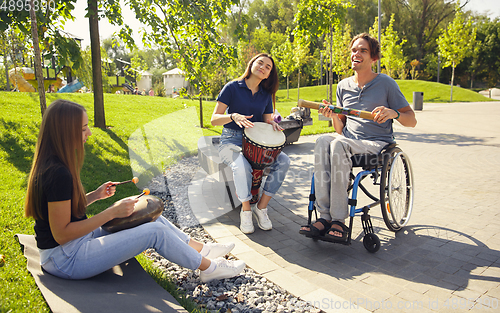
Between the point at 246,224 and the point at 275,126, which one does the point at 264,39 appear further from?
the point at 246,224

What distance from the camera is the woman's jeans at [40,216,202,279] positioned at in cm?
211

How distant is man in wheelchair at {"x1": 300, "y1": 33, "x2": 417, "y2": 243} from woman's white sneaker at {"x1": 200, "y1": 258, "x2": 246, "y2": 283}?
83cm

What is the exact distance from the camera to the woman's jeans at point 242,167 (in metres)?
3.62

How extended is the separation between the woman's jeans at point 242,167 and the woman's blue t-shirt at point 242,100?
0.17m

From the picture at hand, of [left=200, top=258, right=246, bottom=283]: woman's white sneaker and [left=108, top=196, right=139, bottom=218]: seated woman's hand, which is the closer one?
[left=108, top=196, right=139, bottom=218]: seated woman's hand

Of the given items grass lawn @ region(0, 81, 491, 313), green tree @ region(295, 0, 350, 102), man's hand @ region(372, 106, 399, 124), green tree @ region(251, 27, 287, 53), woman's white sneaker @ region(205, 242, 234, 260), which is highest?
green tree @ region(251, 27, 287, 53)

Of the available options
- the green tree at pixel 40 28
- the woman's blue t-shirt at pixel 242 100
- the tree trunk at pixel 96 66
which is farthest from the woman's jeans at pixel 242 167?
the tree trunk at pixel 96 66

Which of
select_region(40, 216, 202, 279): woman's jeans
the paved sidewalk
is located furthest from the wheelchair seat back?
select_region(40, 216, 202, 279): woman's jeans

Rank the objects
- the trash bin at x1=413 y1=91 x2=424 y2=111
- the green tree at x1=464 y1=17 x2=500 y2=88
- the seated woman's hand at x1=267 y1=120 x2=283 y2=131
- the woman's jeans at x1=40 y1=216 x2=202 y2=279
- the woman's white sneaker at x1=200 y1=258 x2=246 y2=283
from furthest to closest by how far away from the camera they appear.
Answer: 1. the green tree at x1=464 y1=17 x2=500 y2=88
2. the trash bin at x1=413 y1=91 x2=424 y2=111
3. the seated woman's hand at x1=267 y1=120 x2=283 y2=131
4. the woman's white sneaker at x1=200 y1=258 x2=246 y2=283
5. the woman's jeans at x1=40 y1=216 x2=202 y2=279

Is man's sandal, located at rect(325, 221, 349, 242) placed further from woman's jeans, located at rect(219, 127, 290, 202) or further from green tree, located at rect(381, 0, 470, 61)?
green tree, located at rect(381, 0, 470, 61)

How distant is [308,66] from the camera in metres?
40.3

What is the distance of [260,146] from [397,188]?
1.50m

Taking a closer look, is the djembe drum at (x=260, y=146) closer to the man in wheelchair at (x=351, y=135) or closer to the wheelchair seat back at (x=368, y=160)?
the man in wheelchair at (x=351, y=135)

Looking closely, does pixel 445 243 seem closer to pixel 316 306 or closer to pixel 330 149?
pixel 330 149
